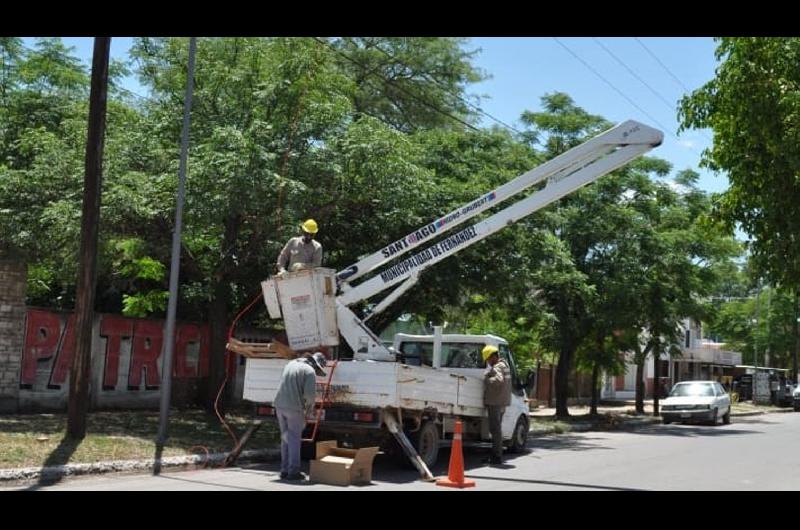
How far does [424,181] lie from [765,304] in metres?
49.8

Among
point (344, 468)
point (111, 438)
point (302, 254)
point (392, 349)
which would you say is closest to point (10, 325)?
point (111, 438)

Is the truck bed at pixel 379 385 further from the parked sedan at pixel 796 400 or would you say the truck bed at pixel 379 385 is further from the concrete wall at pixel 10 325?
the parked sedan at pixel 796 400

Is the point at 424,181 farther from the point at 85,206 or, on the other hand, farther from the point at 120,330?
the point at 120,330

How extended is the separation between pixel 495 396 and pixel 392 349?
2.08 m

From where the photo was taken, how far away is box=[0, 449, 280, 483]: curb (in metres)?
10.3

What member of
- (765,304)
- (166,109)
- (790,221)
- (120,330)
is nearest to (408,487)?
(790,221)

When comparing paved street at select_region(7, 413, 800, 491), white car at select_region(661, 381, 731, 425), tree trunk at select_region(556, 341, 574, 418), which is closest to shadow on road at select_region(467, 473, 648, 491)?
paved street at select_region(7, 413, 800, 491)

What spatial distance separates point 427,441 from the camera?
12750 mm

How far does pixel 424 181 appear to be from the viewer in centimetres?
1684

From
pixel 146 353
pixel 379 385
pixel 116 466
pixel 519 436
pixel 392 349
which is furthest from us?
pixel 146 353

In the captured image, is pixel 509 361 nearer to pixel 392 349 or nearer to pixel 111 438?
pixel 392 349

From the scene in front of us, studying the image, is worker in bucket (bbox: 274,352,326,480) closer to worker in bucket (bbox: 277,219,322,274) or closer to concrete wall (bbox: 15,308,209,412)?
worker in bucket (bbox: 277,219,322,274)

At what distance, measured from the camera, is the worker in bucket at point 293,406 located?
1070cm

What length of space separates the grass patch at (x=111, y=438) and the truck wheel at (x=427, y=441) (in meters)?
3.15
